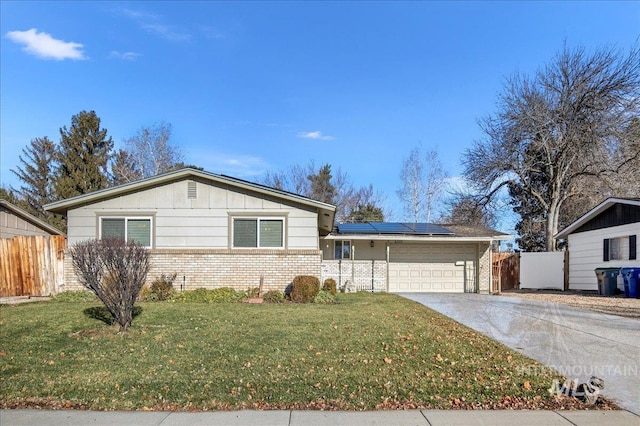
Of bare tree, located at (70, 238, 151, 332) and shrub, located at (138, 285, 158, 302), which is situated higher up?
bare tree, located at (70, 238, 151, 332)

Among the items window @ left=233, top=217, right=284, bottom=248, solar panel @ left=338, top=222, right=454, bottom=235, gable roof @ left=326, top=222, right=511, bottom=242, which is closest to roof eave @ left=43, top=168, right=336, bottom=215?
window @ left=233, top=217, right=284, bottom=248

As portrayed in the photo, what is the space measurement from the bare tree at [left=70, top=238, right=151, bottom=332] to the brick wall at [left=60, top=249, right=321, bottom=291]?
6355 millimetres

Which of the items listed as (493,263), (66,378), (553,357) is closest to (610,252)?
(493,263)

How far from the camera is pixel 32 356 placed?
6.21 metres

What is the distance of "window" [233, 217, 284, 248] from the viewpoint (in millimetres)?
14484

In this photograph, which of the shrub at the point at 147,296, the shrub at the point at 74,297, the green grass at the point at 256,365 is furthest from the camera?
the shrub at the point at 147,296

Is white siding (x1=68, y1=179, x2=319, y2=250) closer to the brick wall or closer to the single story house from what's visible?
the single story house

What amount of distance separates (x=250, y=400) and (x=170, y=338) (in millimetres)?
3234

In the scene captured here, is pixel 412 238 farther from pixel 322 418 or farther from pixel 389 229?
pixel 322 418

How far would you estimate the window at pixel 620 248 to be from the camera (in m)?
15.4

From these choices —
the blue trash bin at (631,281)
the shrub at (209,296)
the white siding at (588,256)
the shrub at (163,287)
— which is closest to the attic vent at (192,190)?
the shrub at (163,287)

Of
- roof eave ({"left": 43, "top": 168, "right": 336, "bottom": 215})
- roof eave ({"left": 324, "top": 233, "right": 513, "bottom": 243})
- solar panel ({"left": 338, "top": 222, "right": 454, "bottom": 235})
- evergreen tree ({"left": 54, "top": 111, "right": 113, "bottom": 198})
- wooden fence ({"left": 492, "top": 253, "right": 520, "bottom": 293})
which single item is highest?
evergreen tree ({"left": 54, "top": 111, "right": 113, "bottom": 198})

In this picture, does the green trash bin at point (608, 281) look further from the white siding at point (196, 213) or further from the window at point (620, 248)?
the white siding at point (196, 213)

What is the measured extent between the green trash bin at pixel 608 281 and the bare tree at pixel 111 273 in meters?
16.3
